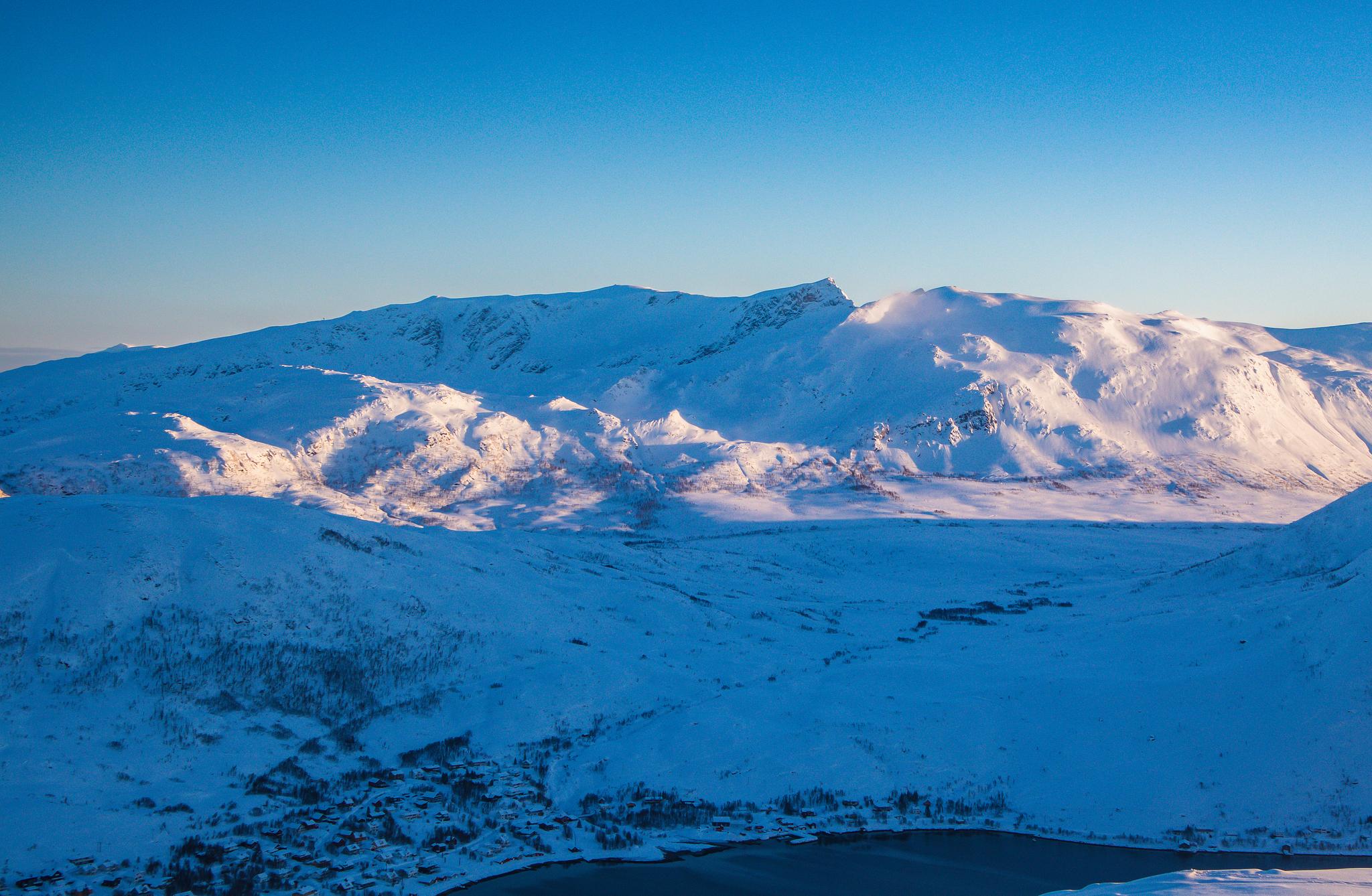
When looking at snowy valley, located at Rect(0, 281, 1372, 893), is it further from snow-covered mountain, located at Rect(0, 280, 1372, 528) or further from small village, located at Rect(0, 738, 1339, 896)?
snow-covered mountain, located at Rect(0, 280, 1372, 528)

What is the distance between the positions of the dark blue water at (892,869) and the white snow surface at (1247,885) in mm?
2946

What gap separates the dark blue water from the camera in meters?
17.9

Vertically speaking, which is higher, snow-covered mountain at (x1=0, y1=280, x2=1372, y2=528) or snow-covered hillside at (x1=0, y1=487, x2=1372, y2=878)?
snow-covered mountain at (x1=0, y1=280, x2=1372, y2=528)

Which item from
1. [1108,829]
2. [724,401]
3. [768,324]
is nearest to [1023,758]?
[1108,829]

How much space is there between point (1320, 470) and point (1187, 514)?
1209 inches

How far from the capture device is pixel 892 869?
62.7ft

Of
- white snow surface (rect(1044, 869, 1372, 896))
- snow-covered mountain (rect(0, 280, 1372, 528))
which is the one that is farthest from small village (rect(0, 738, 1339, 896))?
snow-covered mountain (rect(0, 280, 1372, 528))

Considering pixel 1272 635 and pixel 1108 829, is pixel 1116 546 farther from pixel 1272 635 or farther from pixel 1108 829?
pixel 1108 829

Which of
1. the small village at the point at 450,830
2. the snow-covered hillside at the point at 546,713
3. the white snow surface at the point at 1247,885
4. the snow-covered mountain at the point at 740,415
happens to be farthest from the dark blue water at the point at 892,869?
the snow-covered mountain at the point at 740,415

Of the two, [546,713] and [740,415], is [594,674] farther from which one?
[740,415]

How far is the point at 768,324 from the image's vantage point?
438 ft

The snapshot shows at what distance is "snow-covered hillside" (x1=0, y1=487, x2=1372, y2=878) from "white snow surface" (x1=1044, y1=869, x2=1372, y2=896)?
14.5 ft

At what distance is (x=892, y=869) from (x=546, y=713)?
35.9 ft

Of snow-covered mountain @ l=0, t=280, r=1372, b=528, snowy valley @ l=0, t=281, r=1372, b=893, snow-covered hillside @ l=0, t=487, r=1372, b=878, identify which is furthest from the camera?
snow-covered mountain @ l=0, t=280, r=1372, b=528
